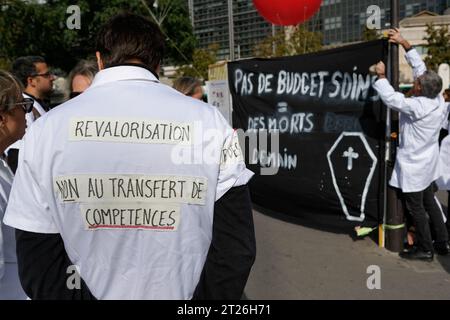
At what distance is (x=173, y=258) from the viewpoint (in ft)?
5.25

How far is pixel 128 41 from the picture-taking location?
163cm

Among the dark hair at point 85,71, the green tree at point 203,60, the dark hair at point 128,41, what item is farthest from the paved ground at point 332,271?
the green tree at point 203,60

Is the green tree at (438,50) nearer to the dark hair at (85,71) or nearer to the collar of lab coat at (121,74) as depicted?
the dark hair at (85,71)

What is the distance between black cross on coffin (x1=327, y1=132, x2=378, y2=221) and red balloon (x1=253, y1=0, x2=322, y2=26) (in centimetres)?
140

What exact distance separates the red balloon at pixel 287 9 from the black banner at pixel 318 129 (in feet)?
1.94

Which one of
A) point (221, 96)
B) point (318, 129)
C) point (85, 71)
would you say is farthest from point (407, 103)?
point (221, 96)

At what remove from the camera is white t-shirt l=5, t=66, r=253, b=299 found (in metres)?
1.54

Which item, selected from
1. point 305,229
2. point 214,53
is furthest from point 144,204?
point 214,53

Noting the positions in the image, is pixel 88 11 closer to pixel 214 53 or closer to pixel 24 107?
pixel 214 53

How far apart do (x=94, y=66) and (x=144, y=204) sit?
3153 mm

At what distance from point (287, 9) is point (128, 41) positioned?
3.90m

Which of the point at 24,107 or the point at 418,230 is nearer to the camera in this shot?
the point at 24,107

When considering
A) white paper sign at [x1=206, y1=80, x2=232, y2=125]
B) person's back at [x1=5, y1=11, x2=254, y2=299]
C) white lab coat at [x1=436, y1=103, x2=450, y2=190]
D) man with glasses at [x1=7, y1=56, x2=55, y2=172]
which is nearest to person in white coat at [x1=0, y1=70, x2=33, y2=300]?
person's back at [x1=5, y1=11, x2=254, y2=299]

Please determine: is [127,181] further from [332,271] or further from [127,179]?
[332,271]
